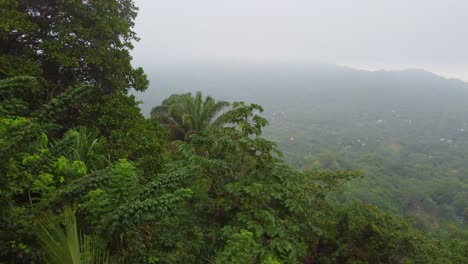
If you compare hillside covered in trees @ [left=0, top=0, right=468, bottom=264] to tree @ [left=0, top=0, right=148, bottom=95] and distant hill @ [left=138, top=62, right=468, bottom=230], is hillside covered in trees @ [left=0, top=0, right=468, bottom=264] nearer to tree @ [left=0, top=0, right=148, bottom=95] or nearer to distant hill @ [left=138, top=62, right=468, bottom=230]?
tree @ [left=0, top=0, right=148, bottom=95]

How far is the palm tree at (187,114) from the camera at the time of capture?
13188mm

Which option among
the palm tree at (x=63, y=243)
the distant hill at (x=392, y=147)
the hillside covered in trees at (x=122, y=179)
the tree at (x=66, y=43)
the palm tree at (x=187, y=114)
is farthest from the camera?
the distant hill at (x=392, y=147)

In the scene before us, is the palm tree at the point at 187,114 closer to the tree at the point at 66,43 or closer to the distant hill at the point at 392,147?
the tree at the point at 66,43

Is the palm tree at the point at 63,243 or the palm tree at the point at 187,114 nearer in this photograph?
the palm tree at the point at 63,243

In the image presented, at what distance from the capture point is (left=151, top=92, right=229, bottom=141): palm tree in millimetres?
13188

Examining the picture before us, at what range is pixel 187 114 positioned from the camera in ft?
42.0

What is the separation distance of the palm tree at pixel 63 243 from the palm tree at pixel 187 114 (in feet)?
33.2

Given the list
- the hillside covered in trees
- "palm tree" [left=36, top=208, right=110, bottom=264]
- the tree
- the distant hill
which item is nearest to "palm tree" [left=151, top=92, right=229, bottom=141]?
the hillside covered in trees

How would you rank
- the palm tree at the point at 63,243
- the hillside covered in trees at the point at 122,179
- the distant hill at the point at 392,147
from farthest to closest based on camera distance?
1. the distant hill at the point at 392,147
2. the hillside covered in trees at the point at 122,179
3. the palm tree at the point at 63,243

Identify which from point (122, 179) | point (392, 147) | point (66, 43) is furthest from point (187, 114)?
point (392, 147)

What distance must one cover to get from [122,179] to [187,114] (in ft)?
30.7

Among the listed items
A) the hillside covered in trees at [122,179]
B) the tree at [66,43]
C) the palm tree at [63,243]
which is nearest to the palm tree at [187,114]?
the hillside covered in trees at [122,179]

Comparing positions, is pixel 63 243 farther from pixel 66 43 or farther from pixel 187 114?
pixel 187 114

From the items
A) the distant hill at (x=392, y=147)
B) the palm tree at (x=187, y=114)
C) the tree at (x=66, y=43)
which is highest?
the tree at (x=66, y=43)
